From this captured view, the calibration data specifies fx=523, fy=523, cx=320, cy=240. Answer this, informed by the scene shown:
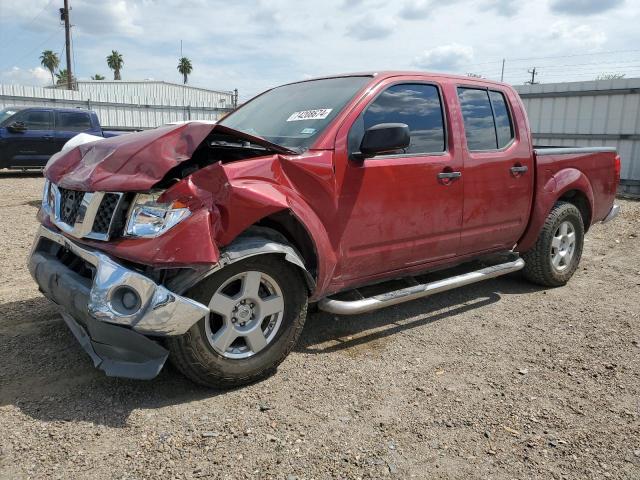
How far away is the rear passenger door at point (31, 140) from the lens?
12.8m

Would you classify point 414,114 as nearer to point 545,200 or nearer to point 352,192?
point 352,192

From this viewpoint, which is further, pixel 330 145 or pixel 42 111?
pixel 42 111

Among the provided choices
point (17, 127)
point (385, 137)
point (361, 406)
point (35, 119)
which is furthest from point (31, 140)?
point (361, 406)

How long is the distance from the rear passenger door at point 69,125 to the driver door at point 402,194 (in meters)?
11.9

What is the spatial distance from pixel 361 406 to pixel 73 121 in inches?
532

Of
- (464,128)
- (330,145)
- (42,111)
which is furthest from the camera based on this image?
(42,111)

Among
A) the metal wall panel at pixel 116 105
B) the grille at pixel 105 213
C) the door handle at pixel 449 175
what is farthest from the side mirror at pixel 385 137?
the metal wall panel at pixel 116 105

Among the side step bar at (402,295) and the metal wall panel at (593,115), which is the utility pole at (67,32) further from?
the side step bar at (402,295)

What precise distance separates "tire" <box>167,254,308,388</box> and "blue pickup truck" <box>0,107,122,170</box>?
11.3 meters

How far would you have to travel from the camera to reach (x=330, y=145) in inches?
129

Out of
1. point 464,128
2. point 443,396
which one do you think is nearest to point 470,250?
point 464,128

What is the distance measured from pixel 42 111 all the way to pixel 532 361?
13.6 metres

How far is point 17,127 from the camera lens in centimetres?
1273

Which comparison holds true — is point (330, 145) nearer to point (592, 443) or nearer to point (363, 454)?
point (363, 454)
